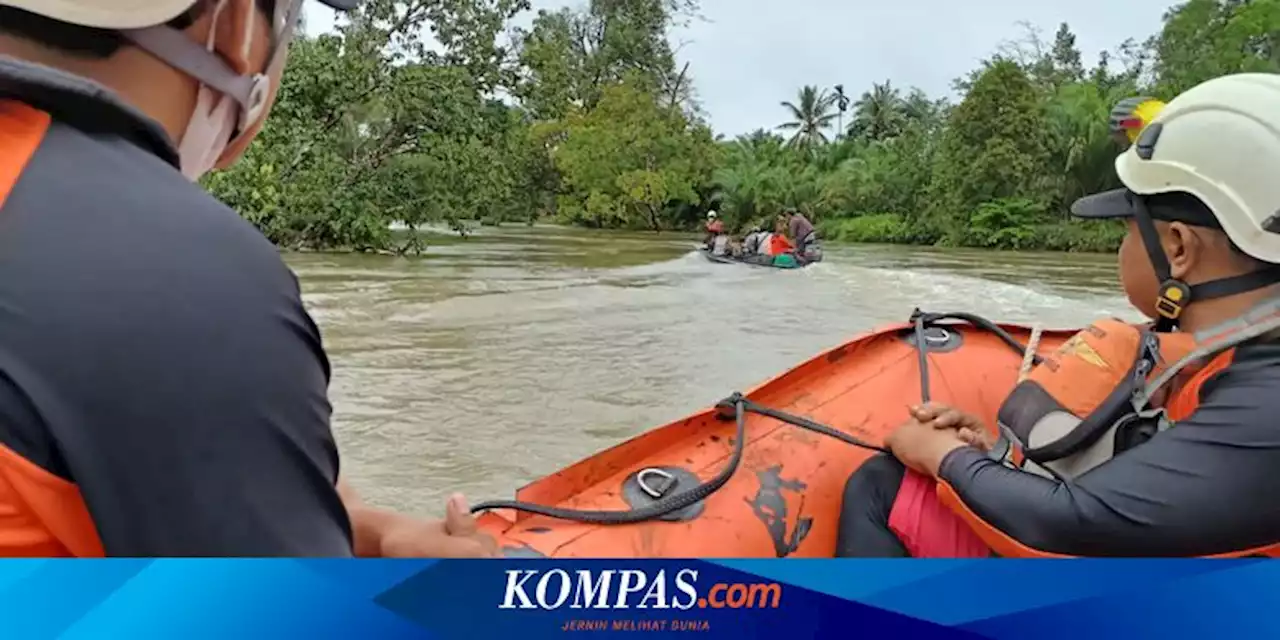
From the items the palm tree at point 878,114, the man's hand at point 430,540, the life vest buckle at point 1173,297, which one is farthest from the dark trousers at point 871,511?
the palm tree at point 878,114

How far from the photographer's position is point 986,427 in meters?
1.52

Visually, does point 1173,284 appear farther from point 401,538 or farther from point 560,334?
point 560,334

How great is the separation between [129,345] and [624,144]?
71.8ft

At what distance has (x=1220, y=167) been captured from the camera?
1.14 meters

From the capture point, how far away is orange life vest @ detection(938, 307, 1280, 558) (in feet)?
3.65

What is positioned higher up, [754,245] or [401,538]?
[401,538]

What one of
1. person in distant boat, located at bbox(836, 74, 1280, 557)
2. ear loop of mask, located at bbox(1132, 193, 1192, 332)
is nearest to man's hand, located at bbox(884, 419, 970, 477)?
person in distant boat, located at bbox(836, 74, 1280, 557)

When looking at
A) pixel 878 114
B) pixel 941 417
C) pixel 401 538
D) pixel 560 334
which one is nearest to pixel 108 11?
pixel 401 538

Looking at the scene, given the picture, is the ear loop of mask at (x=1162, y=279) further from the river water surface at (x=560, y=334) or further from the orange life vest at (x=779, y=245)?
the orange life vest at (x=779, y=245)

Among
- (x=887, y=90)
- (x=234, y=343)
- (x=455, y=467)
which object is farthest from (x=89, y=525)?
(x=887, y=90)

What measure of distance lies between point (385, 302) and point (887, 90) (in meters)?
26.7

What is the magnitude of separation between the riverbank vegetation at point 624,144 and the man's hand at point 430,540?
12.0ft

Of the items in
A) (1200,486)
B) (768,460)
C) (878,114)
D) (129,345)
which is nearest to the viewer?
(129,345)

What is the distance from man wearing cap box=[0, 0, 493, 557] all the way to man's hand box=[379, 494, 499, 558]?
0.85 feet
